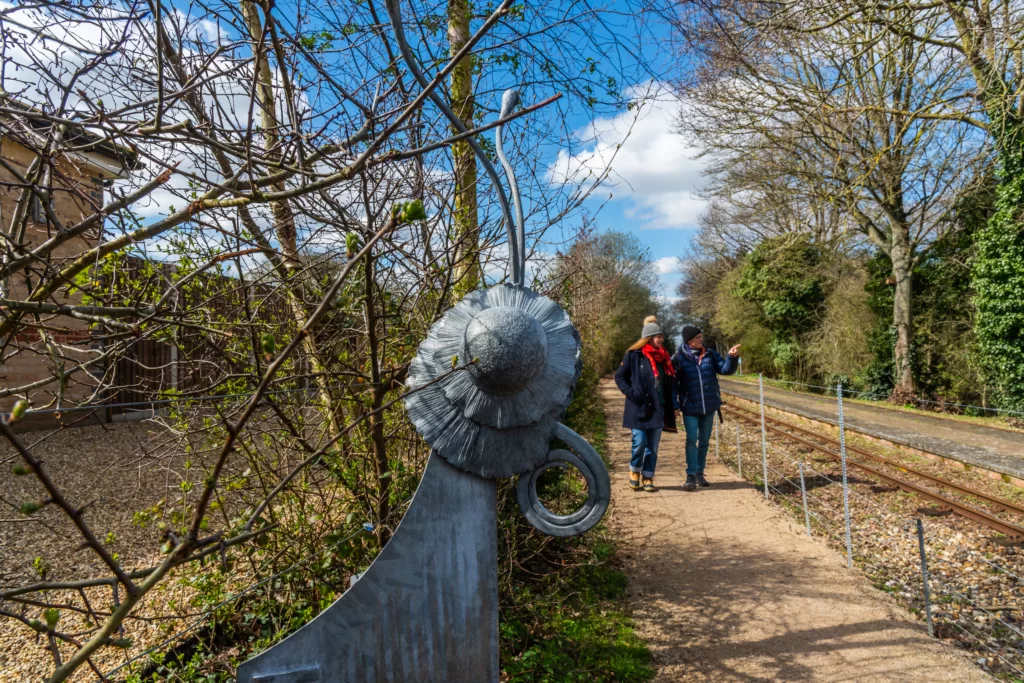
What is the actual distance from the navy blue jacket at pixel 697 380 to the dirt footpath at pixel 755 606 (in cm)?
115

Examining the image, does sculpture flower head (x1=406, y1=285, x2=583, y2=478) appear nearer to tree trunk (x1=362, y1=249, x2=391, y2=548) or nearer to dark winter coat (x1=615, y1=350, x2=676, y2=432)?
tree trunk (x1=362, y1=249, x2=391, y2=548)

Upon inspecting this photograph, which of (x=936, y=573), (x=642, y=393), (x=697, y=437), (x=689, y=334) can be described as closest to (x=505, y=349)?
(x=642, y=393)

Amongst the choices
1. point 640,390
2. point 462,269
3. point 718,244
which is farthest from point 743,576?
point 718,244

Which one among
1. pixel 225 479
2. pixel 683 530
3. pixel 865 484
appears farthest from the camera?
Result: pixel 865 484

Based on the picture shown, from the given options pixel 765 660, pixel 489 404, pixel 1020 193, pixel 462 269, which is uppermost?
pixel 1020 193

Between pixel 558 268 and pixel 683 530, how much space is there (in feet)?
9.98

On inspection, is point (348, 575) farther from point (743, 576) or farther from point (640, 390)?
point (640, 390)

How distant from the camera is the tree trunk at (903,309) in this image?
59.1 ft

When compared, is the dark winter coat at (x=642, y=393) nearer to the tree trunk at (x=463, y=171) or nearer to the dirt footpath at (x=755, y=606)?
the dirt footpath at (x=755, y=606)

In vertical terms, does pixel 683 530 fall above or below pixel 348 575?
below

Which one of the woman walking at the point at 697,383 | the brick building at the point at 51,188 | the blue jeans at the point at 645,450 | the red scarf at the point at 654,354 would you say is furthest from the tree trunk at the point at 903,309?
the brick building at the point at 51,188

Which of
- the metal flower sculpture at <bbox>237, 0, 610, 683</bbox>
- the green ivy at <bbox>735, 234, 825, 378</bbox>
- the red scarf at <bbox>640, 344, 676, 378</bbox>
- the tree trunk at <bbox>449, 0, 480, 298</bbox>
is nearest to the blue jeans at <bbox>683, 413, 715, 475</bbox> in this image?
the red scarf at <bbox>640, 344, 676, 378</bbox>

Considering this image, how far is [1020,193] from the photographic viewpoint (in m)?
13.6

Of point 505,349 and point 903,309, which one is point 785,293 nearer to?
point 903,309
